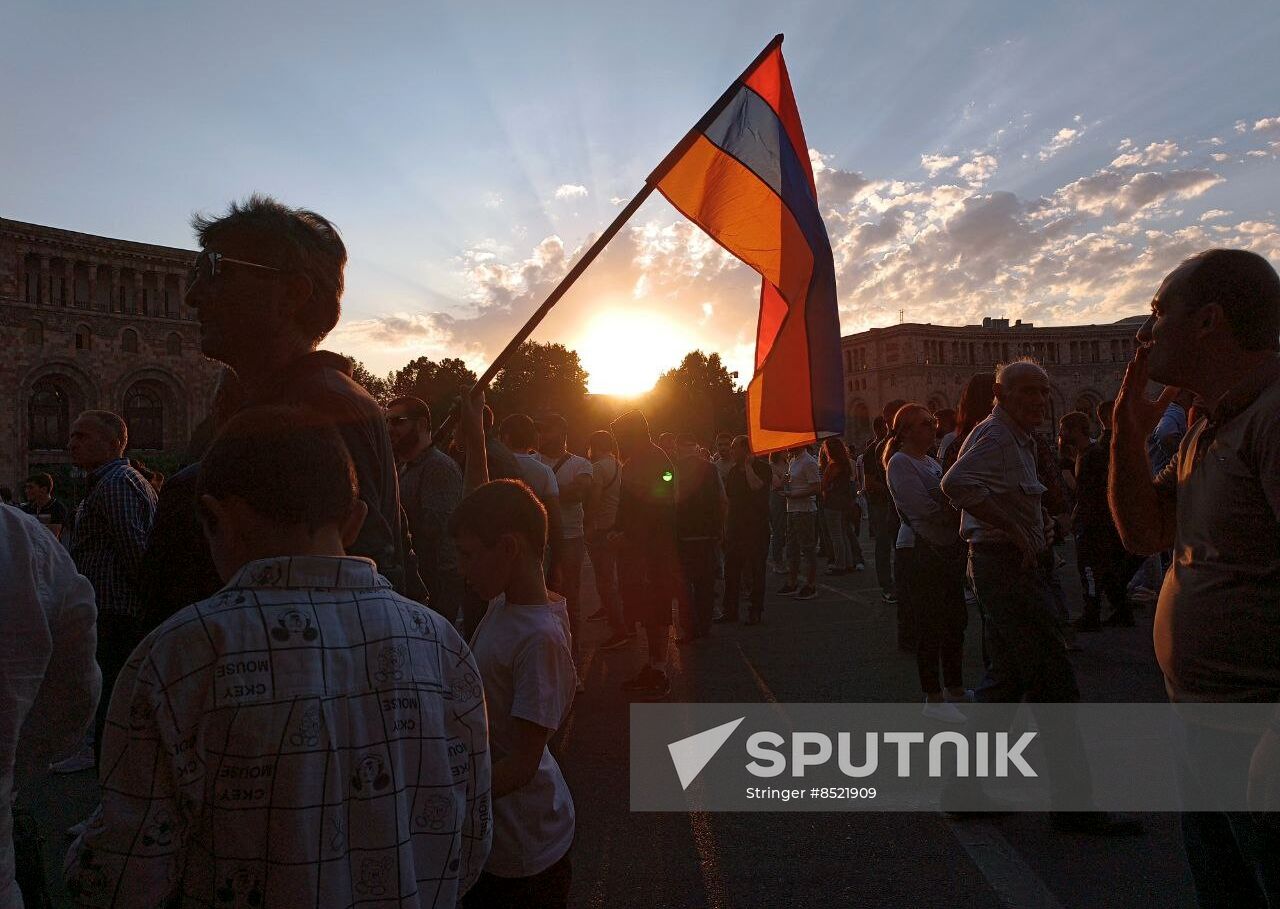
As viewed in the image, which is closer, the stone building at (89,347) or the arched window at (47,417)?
the stone building at (89,347)

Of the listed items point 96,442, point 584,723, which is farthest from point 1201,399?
point 96,442

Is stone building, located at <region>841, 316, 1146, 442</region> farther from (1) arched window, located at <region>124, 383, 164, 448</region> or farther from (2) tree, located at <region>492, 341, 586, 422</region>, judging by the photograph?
(1) arched window, located at <region>124, 383, 164, 448</region>

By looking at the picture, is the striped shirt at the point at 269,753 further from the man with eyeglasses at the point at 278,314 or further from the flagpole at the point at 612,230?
the flagpole at the point at 612,230

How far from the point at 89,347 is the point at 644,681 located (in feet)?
163

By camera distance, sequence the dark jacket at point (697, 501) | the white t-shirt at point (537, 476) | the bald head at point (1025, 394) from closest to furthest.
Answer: the bald head at point (1025, 394) → the white t-shirt at point (537, 476) → the dark jacket at point (697, 501)

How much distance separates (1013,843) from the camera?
361 cm

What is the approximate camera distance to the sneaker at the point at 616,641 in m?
8.36

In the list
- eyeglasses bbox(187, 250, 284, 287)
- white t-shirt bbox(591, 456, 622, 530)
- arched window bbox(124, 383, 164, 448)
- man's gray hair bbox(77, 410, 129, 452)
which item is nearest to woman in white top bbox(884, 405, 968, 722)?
white t-shirt bbox(591, 456, 622, 530)

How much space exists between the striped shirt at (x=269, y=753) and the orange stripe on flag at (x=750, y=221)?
11.5 feet

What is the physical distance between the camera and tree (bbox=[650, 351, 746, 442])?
8838cm

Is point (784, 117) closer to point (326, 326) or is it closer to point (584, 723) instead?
point (326, 326)

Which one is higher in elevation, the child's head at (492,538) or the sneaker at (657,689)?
the child's head at (492,538)

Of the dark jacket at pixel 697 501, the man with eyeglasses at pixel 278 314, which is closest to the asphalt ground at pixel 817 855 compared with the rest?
the man with eyeglasses at pixel 278 314

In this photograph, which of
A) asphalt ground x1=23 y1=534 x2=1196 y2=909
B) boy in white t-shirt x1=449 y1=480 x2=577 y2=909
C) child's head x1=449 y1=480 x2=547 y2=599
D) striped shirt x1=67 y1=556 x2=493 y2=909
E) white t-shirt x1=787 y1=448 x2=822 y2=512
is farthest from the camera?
white t-shirt x1=787 y1=448 x2=822 y2=512
